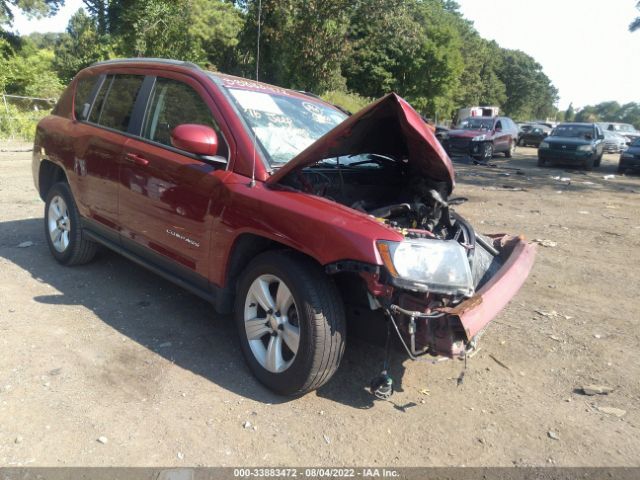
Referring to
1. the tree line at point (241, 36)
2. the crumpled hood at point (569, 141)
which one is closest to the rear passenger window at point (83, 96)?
the crumpled hood at point (569, 141)

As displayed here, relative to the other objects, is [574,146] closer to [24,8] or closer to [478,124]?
[478,124]

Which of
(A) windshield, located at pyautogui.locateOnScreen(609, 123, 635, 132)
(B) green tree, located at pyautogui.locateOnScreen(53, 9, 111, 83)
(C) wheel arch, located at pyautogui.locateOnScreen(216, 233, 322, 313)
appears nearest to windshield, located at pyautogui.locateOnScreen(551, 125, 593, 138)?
(C) wheel arch, located at pyautogui.locateOnScreen(216, 233, 322, 313)

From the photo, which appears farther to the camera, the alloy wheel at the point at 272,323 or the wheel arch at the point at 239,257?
the wheel arch at the point at 239,257

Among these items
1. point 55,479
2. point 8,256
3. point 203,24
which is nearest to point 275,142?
point 55,479

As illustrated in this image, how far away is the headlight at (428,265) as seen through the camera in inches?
105

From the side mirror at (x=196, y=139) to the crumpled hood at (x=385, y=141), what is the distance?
477 mm

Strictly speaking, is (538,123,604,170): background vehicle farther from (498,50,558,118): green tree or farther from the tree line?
(498,50,558,118): green tree

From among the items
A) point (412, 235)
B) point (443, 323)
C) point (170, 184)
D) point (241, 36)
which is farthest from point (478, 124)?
point (443, 323)

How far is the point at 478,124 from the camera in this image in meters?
21.1

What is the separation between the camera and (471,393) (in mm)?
3348

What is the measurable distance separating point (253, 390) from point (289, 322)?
523mm

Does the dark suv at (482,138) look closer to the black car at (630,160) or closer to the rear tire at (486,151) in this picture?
the rear tire at (486,151)

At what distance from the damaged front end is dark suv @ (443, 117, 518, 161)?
621 inches

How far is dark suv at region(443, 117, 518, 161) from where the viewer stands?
19.0 meters
